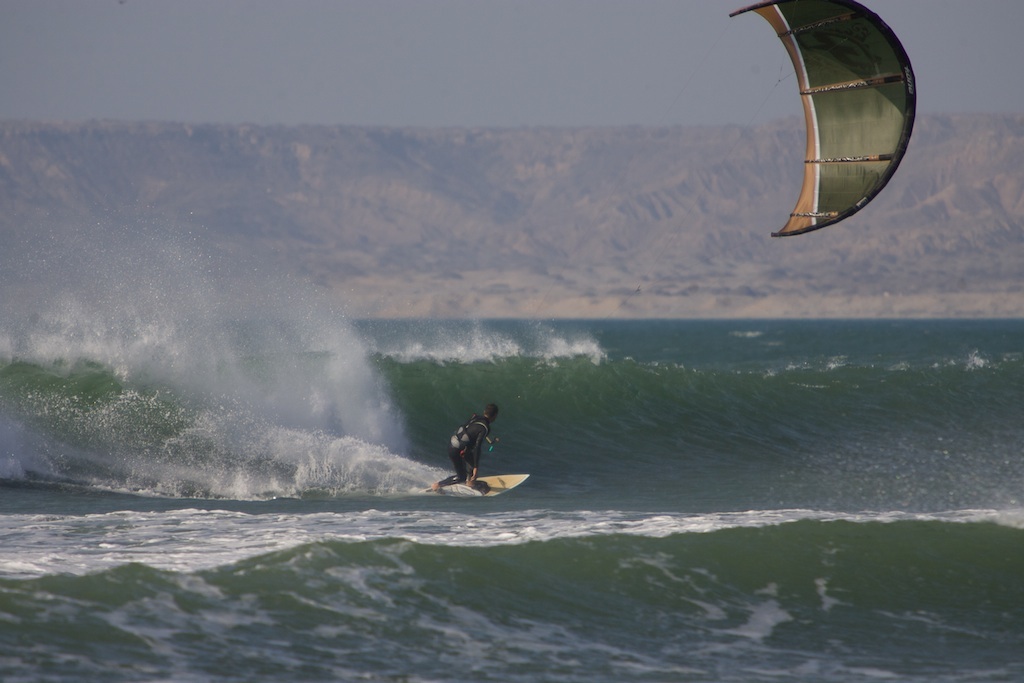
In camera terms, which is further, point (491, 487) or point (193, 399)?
point (193, 399)

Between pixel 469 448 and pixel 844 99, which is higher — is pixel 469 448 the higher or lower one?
the lower one

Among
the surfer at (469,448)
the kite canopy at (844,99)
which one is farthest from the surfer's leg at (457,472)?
the kite canopy at (844,99)

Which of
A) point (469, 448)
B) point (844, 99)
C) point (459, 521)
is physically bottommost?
point (459, 521)

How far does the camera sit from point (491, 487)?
41.5ft

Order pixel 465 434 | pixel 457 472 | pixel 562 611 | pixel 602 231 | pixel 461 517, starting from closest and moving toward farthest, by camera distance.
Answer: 1. pixel 562 611
2. pixel 461 517
3. pixel 465 434
4. pixel 457 472
5. pixel 602 231

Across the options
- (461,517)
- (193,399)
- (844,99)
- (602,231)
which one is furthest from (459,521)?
(602,231)

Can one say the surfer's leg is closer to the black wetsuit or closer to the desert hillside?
the black wetsuit

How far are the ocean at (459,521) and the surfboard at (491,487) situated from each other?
0.19 meters

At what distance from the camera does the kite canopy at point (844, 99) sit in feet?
34.9

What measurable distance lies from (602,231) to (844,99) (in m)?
160

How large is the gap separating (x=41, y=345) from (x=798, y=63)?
12.0m

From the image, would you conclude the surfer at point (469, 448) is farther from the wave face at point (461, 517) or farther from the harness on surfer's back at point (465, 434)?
the wave face at point (461, 517)

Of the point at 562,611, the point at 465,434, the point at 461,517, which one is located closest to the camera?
the point at 562,611

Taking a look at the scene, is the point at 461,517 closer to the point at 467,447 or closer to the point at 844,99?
the point at 467,447
